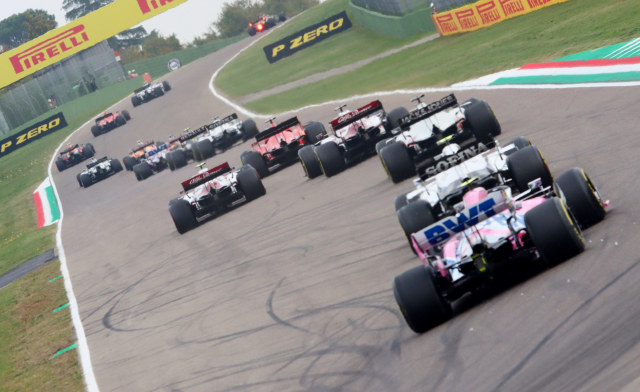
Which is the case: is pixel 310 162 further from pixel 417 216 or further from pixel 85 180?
pixel 85 180

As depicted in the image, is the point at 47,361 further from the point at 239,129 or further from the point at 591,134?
the point at 239,129

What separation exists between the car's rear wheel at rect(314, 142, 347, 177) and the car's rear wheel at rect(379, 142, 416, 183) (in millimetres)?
4006

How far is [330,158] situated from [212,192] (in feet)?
10.5

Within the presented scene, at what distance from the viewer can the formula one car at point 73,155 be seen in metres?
53.7

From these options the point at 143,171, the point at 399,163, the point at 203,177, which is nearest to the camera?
the point at 399,163

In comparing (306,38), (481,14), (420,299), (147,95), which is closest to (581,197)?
(420,299)

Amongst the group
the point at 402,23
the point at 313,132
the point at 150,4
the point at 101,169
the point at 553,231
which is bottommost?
the point at 553,231

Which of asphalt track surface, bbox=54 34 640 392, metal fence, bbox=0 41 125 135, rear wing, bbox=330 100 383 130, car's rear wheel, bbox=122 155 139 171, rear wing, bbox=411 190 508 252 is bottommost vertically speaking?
asphalt track surface, bbox=54 34 640 392

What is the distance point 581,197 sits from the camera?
1058cm

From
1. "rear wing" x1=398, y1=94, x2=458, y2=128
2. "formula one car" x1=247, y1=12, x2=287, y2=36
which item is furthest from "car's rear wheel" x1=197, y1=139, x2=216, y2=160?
"formula one car" x1=247, y1=12, x2=287, y2=36

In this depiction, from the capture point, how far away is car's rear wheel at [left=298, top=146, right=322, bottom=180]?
2272cm

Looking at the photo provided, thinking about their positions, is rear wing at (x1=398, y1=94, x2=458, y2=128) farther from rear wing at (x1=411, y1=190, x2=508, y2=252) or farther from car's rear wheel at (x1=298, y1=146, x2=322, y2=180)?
rear wing at (x1=411, y1=190, x2=508, y2=252)

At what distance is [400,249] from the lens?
13391 mm

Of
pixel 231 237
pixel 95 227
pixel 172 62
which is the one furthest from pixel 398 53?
pixel 172 62
